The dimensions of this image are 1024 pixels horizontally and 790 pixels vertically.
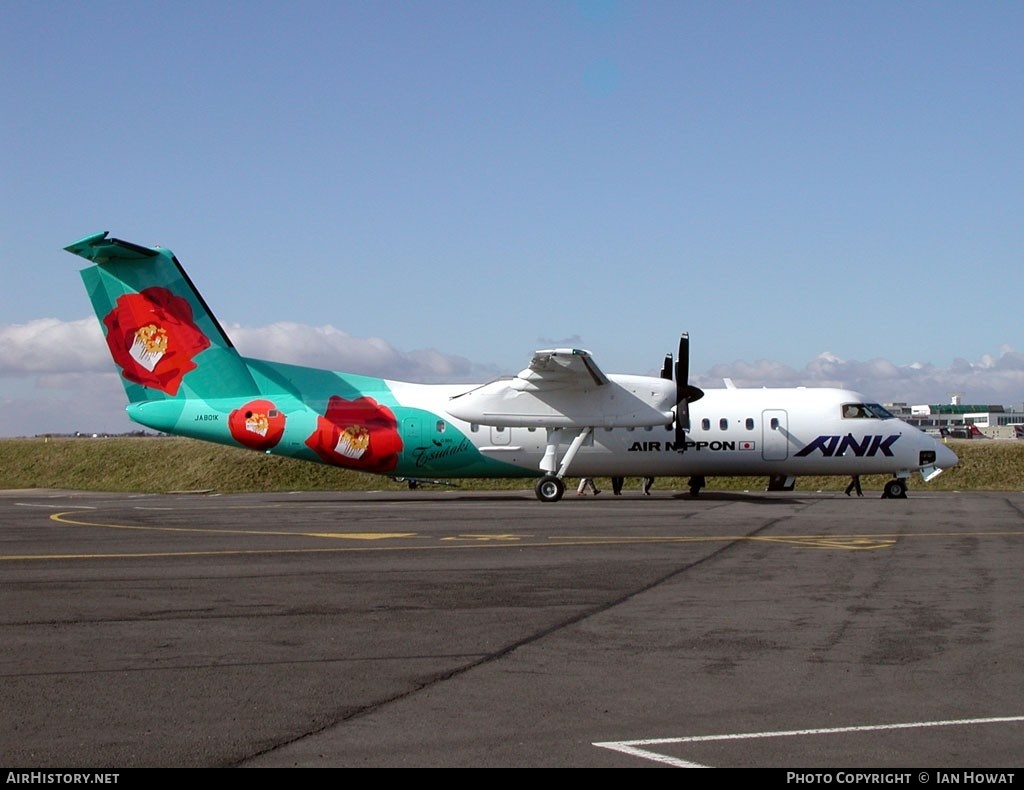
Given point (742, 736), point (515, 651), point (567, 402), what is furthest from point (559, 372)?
point (742, 736)

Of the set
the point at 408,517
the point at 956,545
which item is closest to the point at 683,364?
the point at 408,517

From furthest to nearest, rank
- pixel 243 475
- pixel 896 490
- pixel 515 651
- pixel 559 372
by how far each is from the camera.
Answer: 1. pixel 243 475
2. pixel 896 490
3. pixel 559 372
4. pixel 515 651

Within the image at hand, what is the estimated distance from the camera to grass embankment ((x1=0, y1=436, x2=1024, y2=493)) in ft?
169

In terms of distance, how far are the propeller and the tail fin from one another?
1363 centimetres

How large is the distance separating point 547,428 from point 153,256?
13524mm

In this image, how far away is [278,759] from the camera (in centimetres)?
662

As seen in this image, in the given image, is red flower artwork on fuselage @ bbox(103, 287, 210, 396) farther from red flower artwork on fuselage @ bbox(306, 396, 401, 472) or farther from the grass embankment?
the grass embankment

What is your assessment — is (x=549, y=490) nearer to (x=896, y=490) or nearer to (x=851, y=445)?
(x=851, y=445)

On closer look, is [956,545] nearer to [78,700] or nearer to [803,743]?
[803,743]

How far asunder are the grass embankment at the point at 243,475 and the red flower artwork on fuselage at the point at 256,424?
52.6 feet

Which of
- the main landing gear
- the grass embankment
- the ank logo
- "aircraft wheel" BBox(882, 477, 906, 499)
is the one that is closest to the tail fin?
the main landing gear

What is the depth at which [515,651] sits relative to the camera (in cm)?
1013

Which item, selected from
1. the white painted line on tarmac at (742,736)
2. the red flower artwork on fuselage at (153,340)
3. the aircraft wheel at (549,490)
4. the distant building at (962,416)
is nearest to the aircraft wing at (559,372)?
the aircraft wheel at (549,490)

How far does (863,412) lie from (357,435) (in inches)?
665
